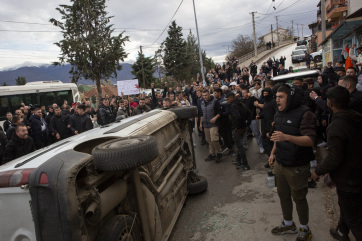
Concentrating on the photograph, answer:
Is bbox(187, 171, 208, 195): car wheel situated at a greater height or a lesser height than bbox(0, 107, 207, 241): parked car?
lesser

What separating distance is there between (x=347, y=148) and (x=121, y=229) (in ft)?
7.81

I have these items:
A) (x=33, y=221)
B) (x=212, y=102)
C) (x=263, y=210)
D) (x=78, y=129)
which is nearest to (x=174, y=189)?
(x=263, y=210)

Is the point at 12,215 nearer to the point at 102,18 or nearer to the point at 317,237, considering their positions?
the point at 317,237

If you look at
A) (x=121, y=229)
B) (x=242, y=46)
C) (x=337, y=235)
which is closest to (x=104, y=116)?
(x=121, y=229)

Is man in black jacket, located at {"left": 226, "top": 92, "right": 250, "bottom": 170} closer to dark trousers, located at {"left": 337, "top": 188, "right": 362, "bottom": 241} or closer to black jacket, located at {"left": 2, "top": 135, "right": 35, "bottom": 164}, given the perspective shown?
dark trousers, located at {"left": 337, "top": 188, "right": 362, "bottom": 241}

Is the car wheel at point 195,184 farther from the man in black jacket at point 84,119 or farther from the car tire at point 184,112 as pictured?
the man in black jacket at point 84,119

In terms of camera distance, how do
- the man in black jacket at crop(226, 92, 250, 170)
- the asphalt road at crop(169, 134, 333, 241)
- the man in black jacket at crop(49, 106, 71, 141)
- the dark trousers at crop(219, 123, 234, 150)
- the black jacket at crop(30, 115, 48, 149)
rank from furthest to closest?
the man in black jacket at crop(49, 106, 71, 141) → the dark trousers at crop(219, 123, 234, 150) → the black jacket at crop(30, 115, 48, 149) → the man in black jacket at crop(226, 92, 250, 170) → the asphalt road at crop(169, 134, 333, 241)

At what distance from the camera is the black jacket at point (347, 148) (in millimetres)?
2607

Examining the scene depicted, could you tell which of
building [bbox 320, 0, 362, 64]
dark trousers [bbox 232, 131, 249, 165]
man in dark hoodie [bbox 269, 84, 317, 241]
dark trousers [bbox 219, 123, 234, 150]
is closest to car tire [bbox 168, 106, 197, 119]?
dark trousers [bbox 232, 131, 249, 165]

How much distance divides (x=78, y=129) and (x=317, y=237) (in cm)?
675

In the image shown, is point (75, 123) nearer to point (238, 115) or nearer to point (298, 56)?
point (238, 115)

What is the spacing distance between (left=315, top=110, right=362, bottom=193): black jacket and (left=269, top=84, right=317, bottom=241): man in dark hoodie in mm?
360

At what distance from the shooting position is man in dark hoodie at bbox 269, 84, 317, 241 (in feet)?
9.99

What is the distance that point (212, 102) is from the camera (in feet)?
23.1
